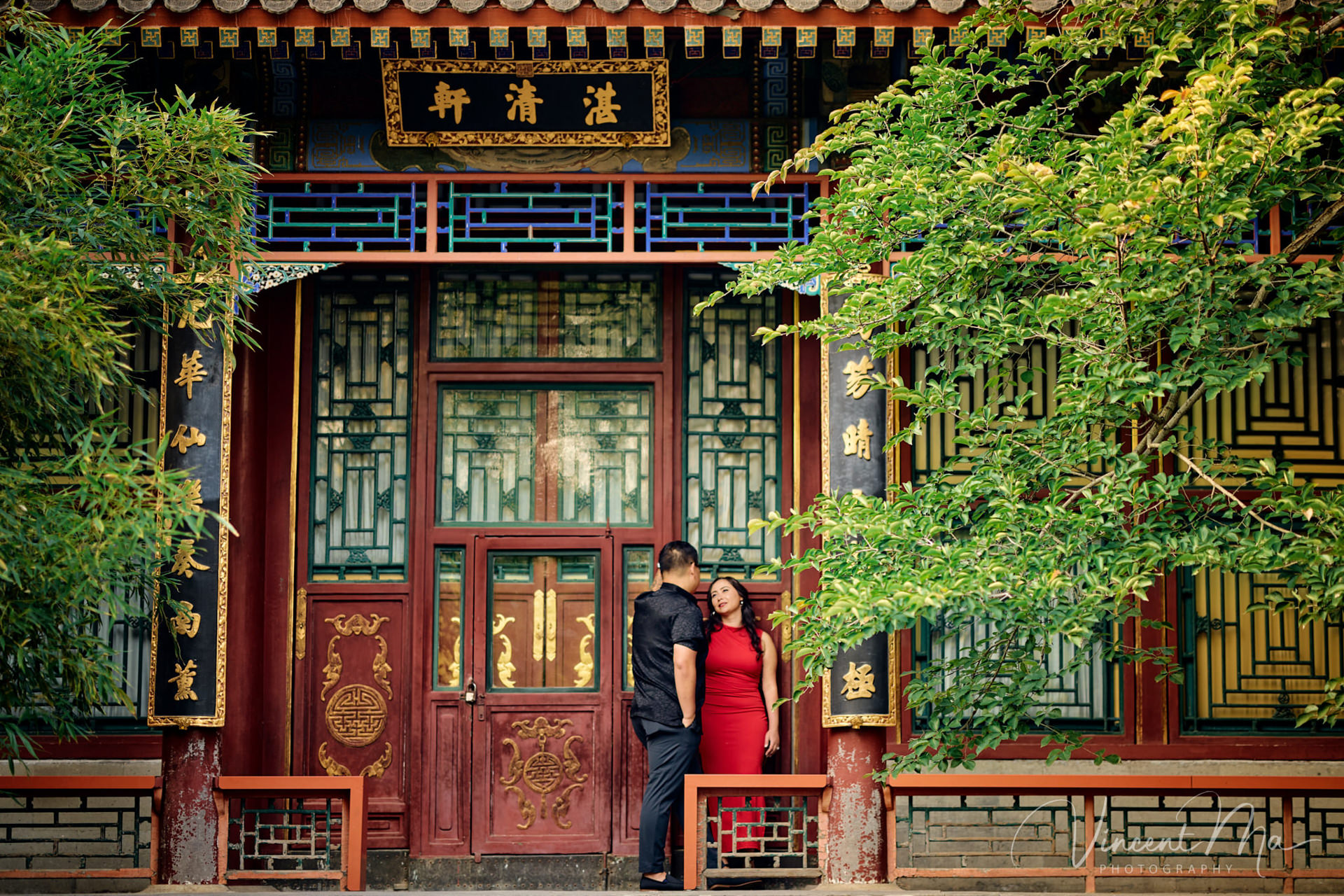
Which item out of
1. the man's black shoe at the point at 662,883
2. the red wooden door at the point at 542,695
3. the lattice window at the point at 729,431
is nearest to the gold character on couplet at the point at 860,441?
the lattice window at the point at 729,431

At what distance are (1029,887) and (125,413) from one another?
17.5 ft

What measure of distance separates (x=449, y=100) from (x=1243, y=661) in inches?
199

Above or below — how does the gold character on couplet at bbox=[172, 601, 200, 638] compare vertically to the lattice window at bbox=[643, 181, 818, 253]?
below

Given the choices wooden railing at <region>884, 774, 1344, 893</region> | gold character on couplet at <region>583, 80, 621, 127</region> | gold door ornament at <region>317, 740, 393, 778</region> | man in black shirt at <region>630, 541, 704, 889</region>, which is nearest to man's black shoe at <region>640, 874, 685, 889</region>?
man in black shirt at <region>630, 541, 704, 889</region>

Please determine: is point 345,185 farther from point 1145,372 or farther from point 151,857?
point 1145,372

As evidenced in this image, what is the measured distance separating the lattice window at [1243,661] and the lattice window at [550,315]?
10.6ft

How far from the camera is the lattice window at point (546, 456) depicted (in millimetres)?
6762

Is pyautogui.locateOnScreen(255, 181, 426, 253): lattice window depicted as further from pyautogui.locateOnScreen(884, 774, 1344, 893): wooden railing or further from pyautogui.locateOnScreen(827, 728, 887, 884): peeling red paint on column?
pyautogui.locateOnScreen(884, 774, 1344, 893): wooden railing

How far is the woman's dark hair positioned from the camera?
6465 millimetres

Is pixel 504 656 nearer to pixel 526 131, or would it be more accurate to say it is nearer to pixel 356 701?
pixel 356 701

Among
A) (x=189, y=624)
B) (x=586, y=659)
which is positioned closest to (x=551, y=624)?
(x=586, y=659)

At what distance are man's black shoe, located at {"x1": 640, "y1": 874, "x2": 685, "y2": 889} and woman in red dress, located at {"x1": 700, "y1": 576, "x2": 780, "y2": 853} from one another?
428 mm

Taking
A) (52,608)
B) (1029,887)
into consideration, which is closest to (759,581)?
(1029,887)

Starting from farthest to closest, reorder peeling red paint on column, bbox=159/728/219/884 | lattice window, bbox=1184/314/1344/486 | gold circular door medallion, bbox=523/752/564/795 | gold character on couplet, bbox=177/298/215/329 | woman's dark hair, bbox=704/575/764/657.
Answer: lattice window, bbox=1184/314/1344/486 < gold circular door medallion, bbox=523/752/564/795 < woman's dark hair, bbox=704/575/764/657 < peeling red paint on column, bbox=159/728/219/884 < gold character on couplet, bbox=177/298/215/329
